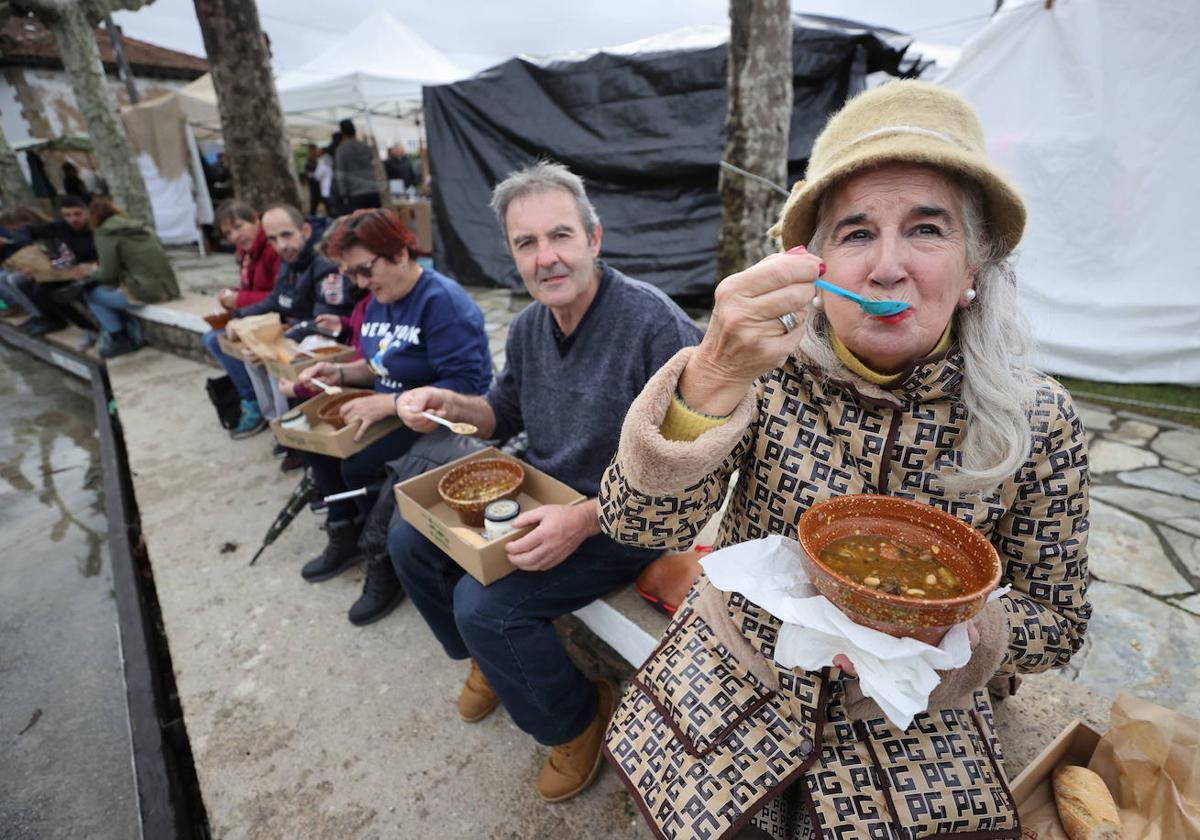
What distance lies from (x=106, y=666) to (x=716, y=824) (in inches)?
143

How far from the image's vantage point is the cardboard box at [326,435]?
8.96 feet

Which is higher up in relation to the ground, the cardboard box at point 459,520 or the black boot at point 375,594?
the cardboard box at point 459,520

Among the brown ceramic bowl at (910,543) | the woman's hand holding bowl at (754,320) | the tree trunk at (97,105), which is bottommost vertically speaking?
the brown ceramic bowl at (910,543)

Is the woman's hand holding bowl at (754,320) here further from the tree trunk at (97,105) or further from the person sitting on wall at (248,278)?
the tree trunk at (97,105)

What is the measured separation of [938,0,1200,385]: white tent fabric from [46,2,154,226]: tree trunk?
13.0 metres

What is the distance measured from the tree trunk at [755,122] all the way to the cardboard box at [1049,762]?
3.91 metres

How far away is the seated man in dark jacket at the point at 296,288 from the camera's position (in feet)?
13.6

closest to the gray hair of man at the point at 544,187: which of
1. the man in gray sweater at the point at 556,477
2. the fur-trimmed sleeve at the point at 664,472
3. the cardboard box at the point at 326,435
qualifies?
the man in gray sweater at the point at 556,477

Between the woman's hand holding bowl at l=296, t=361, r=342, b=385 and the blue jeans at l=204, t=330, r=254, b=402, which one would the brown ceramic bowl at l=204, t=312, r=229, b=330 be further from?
the woman's hand holding bowl at l=296, t=361, r=342, b=385

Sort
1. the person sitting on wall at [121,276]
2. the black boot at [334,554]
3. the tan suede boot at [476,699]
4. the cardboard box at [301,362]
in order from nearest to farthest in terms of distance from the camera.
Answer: the tan suede boot at [476,699] < the black boot at [334,554] < the cardboard box at [301,362] < the person sitting on wall at [121,276]

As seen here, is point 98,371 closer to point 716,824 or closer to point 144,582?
point 144,582

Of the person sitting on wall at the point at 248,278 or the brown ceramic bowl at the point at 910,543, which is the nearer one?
the brown ceramic bowl at the point at 910,543

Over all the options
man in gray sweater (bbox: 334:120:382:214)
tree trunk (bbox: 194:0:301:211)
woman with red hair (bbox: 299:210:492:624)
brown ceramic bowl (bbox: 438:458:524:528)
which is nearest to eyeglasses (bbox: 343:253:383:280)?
woman with red hair (bbox: 299:210:492:624)

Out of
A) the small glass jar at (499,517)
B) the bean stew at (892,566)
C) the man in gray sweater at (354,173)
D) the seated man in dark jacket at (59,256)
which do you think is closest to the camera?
the bean stew at (892,566)
